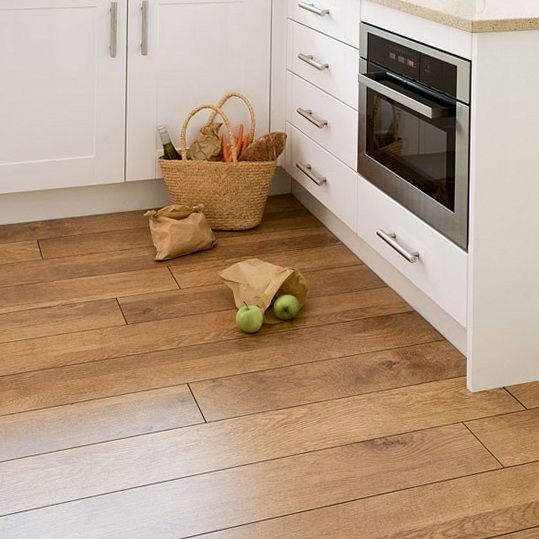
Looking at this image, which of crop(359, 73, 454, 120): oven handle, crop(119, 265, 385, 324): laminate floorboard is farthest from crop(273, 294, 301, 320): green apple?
crop(359, 73, 454, 120): oven handle

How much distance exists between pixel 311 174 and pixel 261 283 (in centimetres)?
72

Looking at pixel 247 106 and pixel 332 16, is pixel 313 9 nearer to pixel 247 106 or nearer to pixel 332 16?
pixel 332 16

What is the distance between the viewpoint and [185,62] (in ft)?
11.9

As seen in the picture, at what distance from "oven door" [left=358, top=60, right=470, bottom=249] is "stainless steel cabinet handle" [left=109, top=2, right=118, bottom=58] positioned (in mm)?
1006

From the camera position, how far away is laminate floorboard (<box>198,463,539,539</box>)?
1946 millimetres

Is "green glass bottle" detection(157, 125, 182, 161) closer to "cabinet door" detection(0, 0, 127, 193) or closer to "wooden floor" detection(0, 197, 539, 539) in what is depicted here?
"cabinet door" detection(0, 0, 127, 193)

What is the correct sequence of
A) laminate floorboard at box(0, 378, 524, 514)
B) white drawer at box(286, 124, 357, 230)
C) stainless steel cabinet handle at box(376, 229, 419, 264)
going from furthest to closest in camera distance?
white drawer at box(286, 124, 357, 230) < stainless steel cabinet handle at box(376, 229, 419, 264) < laminate floorboard at box(0, 378, 524, 514)

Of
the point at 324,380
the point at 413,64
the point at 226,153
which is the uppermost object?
the point at 413,64

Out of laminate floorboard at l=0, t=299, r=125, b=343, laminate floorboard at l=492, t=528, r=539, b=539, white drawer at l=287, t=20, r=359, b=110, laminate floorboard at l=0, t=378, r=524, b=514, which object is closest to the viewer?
laminate floorboard at l=492, t=528, r=539, b=539

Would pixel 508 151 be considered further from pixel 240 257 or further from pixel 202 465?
pixel 240 257

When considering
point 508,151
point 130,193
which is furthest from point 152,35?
point 508,151

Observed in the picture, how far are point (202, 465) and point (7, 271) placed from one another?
137 centimetres

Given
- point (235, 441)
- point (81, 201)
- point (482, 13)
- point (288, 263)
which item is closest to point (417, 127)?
point (482, 13)

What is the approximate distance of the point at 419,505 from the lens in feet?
6.68
